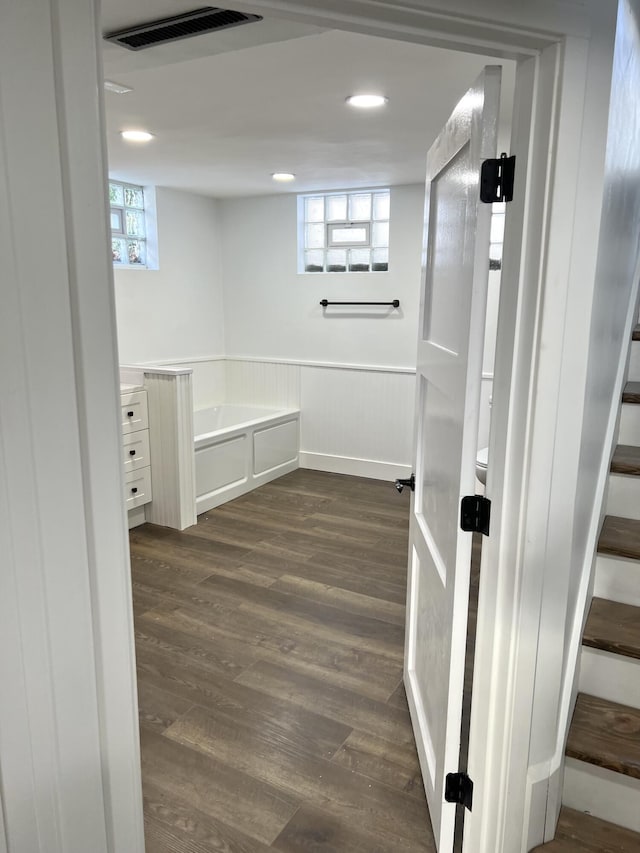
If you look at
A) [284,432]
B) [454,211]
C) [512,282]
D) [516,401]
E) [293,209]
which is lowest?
[284,432]

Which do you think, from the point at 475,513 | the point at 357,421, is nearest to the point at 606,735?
the point at 475,513

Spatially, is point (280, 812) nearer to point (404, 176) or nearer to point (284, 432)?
point (284, 432)

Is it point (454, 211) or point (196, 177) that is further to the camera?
point (196, 177)

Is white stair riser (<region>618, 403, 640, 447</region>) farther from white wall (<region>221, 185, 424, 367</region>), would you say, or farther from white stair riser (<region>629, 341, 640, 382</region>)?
white wall (<region>221, 185, 424, 367</region>)

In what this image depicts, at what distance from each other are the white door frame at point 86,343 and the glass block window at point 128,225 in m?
3.97

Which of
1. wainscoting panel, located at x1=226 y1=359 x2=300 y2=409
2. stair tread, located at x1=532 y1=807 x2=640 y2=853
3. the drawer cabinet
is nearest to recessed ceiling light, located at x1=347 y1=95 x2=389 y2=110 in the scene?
the drawer cabinet

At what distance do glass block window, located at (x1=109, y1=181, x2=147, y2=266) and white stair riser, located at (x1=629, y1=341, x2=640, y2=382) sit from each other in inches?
143

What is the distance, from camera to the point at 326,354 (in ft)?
16.8

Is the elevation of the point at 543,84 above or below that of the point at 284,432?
above

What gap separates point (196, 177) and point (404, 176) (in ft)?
4.80

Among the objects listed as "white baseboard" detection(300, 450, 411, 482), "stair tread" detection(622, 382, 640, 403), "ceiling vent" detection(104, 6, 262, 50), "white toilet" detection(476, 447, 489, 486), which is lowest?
"white baseboard" detection(300, 450, 411, 482)

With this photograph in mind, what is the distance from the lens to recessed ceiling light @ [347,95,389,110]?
2457 mm

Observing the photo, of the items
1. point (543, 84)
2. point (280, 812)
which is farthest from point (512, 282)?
point (280, 812)

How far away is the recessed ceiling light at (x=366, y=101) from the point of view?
2.46 metres
